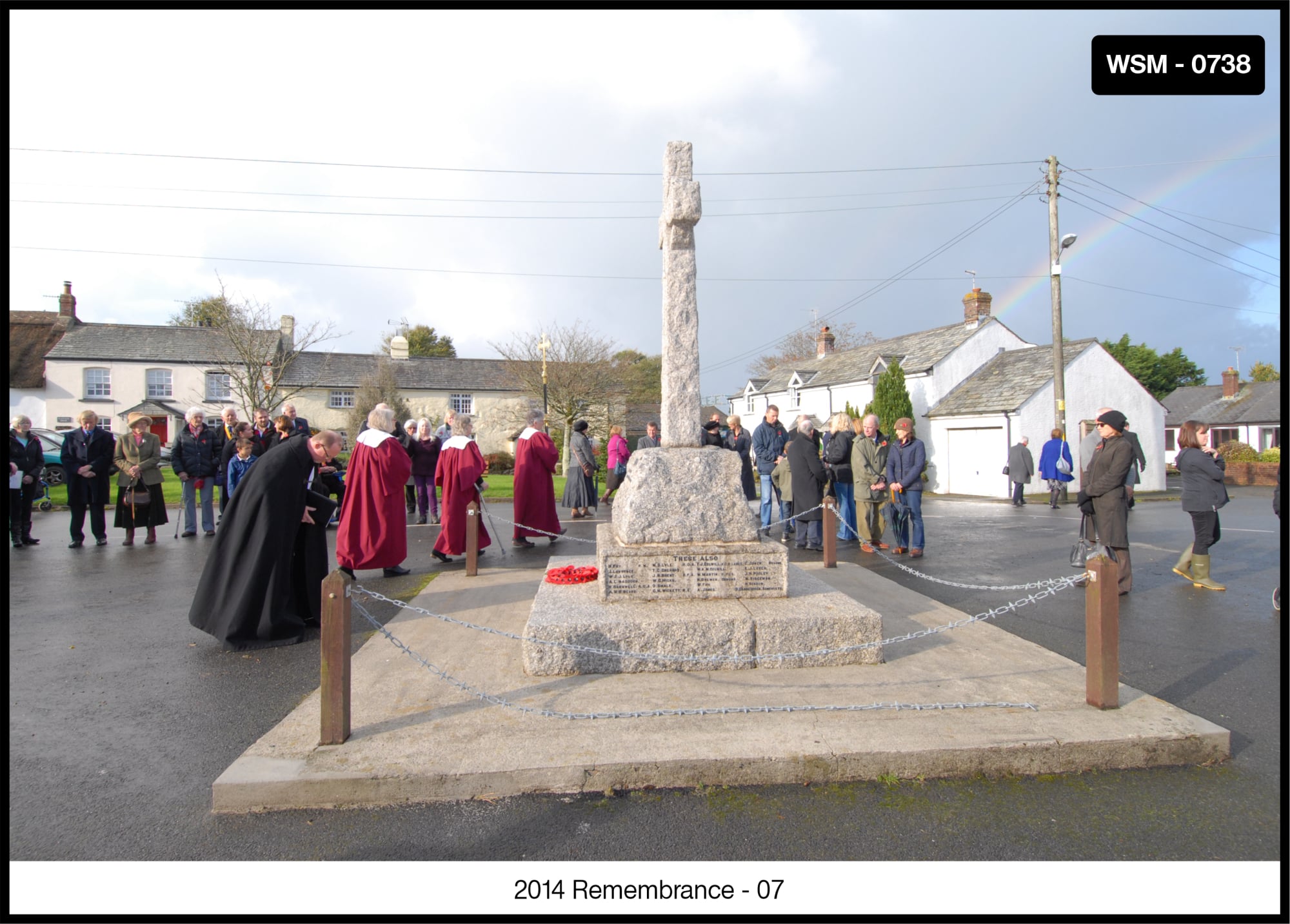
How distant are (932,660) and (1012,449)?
56.0ft

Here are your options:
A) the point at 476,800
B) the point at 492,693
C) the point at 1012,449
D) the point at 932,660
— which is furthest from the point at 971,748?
the point at 1012,449

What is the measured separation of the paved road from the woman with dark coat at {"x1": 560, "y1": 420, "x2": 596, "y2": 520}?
8.02 meters

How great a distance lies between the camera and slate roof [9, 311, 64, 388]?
122ft

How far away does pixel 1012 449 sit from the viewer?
19.6 metres

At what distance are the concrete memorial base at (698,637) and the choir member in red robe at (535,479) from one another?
19.3 feet

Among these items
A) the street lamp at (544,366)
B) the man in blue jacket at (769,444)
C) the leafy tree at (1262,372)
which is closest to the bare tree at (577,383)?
the street lamp at (544,366)

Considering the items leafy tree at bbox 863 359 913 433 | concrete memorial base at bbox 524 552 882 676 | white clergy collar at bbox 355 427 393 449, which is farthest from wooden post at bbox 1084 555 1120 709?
leafy tree at bbox 863 359 913 433

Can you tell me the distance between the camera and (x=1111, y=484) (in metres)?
6.83

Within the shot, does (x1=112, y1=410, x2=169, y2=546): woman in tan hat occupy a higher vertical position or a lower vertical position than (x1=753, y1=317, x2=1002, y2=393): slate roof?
lower

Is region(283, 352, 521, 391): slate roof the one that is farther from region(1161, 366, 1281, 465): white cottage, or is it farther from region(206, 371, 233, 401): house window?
region(1161, 366, 1281, 465): white cottage

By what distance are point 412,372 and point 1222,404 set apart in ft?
173

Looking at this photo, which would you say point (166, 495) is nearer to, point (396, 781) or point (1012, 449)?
point (396, 781)

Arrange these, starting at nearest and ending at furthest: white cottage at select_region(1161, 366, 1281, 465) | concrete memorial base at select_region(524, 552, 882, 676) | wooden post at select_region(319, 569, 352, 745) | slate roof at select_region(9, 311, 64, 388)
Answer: wooden post at select_region(319, 569, 352, 745) < concrete memorial base at select_region(524, 552, 882, 676) < slate roof at select_region(9, 311, 64, 388) < white cottage at select_region(1161, 366, 1281, 465)

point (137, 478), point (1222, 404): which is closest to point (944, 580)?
point (137, 478)
